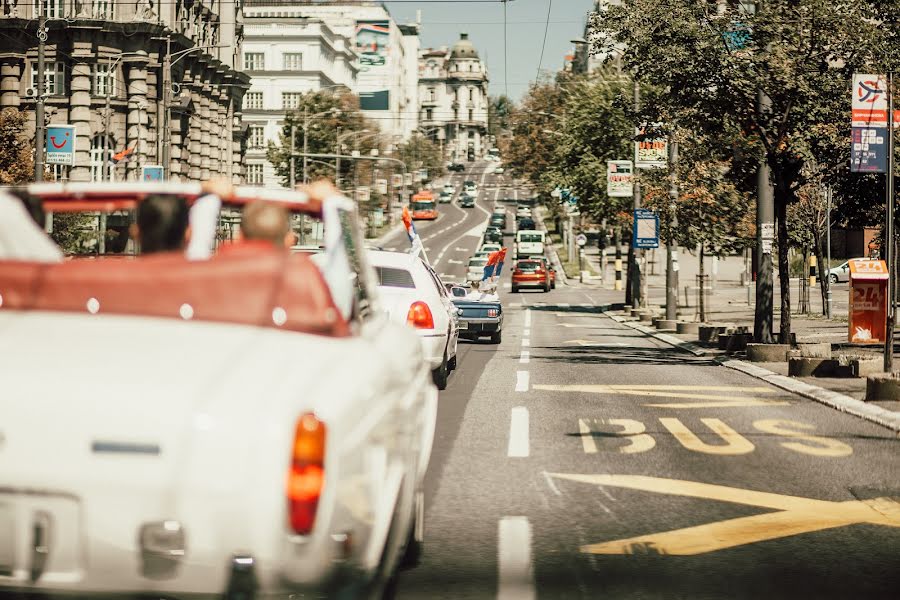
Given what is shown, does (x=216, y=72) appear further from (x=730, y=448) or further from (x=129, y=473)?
(x=129, y=473)

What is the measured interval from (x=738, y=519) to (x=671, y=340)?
69.5 feet

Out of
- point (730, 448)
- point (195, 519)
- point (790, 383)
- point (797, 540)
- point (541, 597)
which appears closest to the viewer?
point (195, 519)

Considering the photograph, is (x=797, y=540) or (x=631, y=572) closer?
(x=631, y=572)

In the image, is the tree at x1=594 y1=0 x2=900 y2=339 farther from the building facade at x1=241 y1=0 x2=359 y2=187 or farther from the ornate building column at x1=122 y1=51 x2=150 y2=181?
the building facade at x1=241 y1=0 x2=359 y2=187

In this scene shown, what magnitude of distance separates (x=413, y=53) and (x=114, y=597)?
190 metres

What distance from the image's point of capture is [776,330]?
1259 inches

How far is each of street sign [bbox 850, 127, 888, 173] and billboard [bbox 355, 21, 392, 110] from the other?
456ft

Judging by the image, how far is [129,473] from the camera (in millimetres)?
3566

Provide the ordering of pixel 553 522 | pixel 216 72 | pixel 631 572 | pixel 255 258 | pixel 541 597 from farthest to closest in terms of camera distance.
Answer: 1. pixel 216 72
2. pixel 553 522
3. pixel 631 572
4. pixel 541 597
5. pixel 255 258

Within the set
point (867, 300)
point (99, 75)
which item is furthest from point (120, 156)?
point (867, 300)

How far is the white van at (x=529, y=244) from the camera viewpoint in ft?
271

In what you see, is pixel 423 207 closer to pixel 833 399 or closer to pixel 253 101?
pixel 253 101

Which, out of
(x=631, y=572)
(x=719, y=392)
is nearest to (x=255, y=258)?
(x=631, y=572)

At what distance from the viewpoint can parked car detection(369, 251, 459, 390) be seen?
14.8 metres
